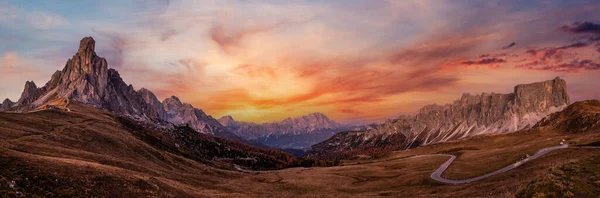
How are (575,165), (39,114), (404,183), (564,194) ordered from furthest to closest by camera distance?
(39,114) → (404,183) → (575,165) → (564,194)

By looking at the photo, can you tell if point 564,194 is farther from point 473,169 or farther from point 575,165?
point 473,169

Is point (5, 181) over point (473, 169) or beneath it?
over

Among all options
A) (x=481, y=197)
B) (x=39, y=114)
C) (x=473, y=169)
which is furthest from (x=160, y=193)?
(x=39, y=114)

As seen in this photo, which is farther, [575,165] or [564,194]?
[575,165]

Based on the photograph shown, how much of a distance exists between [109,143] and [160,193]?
6997cm

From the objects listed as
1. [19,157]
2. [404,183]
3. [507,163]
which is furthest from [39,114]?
[507,163]

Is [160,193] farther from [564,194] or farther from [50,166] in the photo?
[564,194]

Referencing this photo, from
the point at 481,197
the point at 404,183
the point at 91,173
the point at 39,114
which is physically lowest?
the point at 404,183

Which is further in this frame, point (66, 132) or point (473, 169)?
point (473, 169)

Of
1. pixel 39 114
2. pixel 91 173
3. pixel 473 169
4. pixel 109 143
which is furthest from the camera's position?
pixel 39 114

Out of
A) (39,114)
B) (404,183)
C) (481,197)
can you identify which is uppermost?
(39,114)

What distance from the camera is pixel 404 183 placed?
89.1 metres

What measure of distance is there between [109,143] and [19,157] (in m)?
65.0

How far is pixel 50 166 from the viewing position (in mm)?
36250
